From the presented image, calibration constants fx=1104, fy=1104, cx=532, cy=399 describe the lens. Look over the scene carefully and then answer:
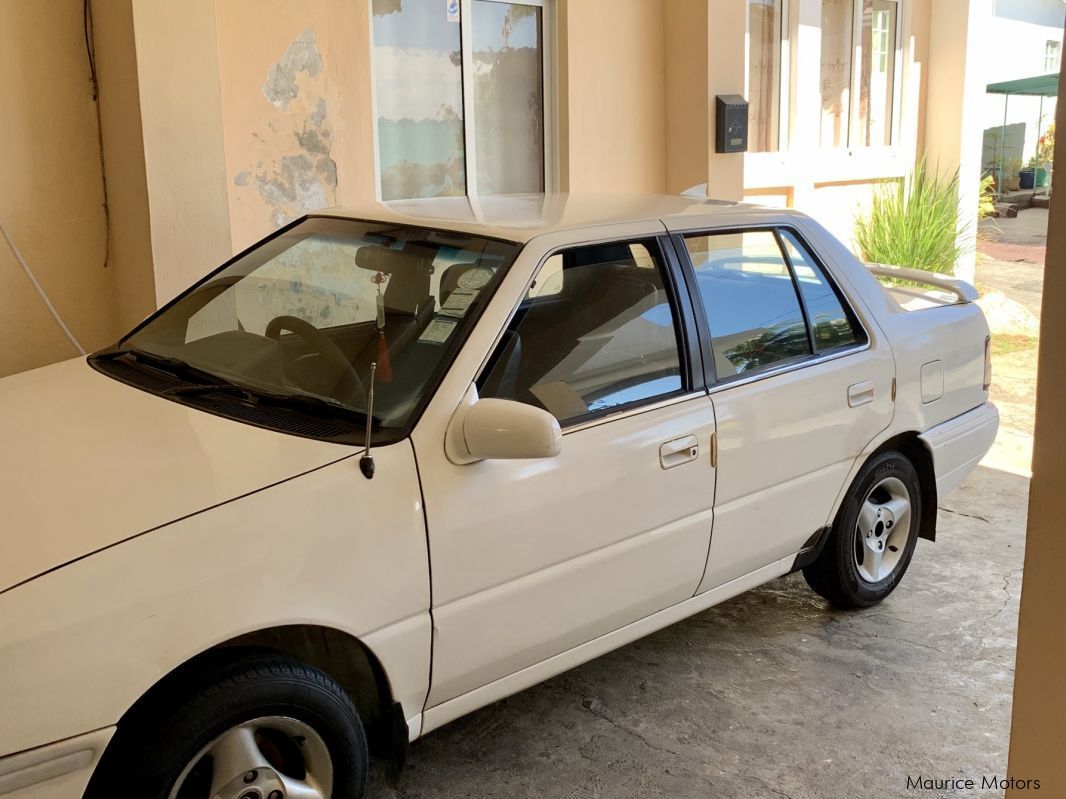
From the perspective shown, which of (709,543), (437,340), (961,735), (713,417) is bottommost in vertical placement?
(961,735)

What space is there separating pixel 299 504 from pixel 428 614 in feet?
1.52

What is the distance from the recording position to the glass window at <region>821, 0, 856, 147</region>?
11258mm

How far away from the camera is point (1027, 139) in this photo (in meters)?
21.9

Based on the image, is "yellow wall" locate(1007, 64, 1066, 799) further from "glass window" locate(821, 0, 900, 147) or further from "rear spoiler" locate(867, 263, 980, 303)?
"glass window" locate(821, 0, 900, 147)

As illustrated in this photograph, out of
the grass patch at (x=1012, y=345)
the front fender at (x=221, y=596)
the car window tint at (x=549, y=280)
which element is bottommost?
the grass patch at (x=1012, y=345)

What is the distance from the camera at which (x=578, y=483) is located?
3102mm

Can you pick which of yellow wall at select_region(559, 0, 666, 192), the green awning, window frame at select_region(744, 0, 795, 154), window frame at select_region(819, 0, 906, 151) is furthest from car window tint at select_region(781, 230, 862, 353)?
the green awning

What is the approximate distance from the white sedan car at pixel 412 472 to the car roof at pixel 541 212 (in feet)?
0.07

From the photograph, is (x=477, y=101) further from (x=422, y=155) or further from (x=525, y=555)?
(x=525, y=555)

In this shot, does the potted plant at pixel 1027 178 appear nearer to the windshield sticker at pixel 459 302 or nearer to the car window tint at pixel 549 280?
the car window tint at pixel 549 280

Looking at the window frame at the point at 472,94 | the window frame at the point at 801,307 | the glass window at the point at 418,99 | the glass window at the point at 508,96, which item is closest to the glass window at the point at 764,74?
the window frame at the point at 472,94

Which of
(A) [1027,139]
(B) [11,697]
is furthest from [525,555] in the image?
(A) [1027,139]

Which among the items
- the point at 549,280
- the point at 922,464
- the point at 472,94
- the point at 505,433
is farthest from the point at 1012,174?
the point at 505,433

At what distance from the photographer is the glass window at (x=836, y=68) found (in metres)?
11.3
